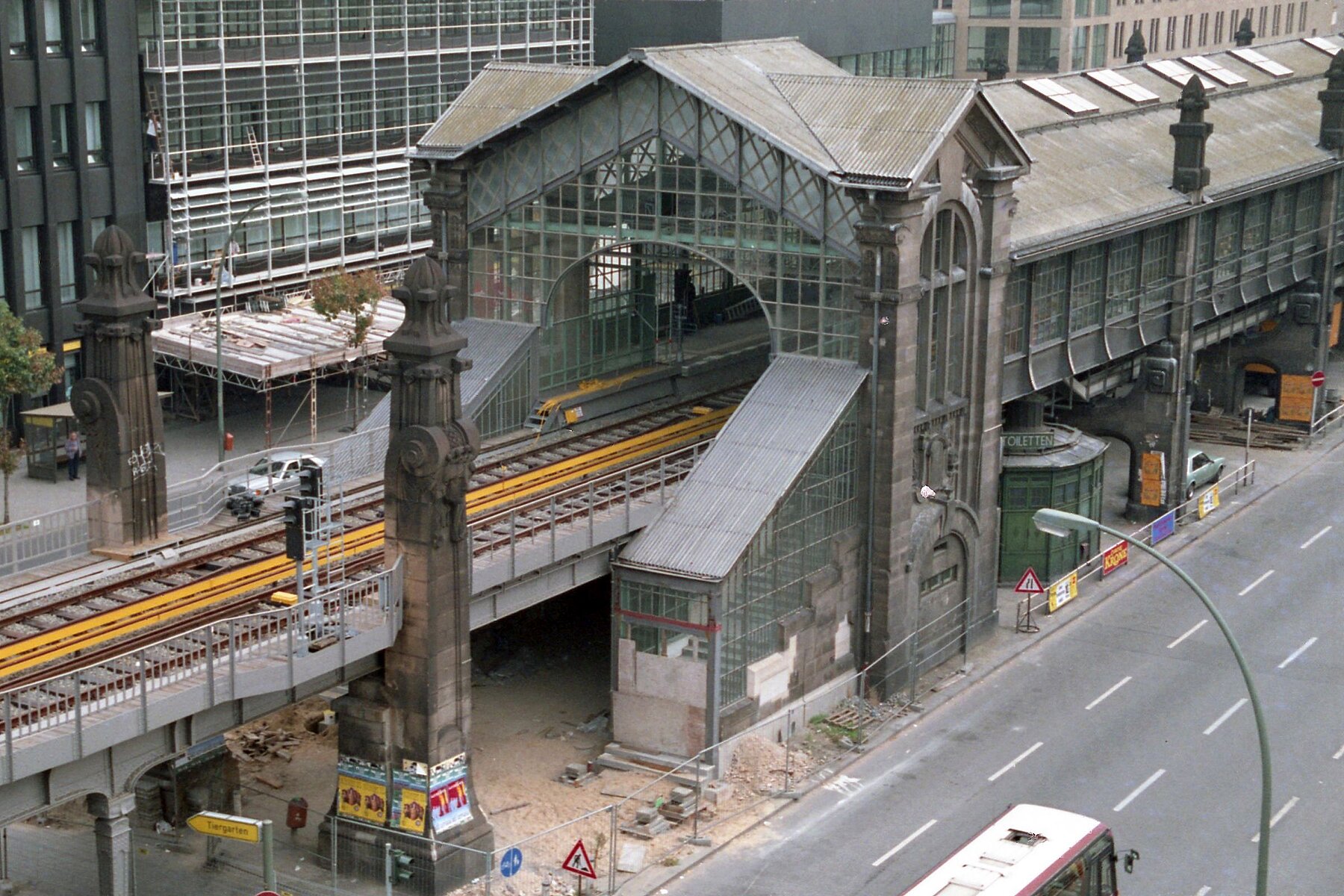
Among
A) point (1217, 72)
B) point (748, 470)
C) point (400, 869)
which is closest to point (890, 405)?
point (748, 470)

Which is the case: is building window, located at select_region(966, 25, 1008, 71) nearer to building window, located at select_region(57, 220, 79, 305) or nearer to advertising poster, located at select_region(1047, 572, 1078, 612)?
building window, located at select_region(57, 220, 79, 305)

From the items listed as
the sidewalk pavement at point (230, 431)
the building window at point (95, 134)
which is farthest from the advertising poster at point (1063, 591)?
the building window at point (95, 134)

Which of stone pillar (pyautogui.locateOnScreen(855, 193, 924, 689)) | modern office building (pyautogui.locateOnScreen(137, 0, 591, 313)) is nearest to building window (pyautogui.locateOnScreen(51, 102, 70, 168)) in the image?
modern office building (pyautogui.locateOnScreen(137, 0, 591, 313))

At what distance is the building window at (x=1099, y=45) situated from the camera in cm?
13838

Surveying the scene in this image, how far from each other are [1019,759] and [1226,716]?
654 cm

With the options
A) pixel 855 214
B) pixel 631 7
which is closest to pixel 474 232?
pixel 855 214

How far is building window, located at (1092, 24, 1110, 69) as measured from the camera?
138 meters

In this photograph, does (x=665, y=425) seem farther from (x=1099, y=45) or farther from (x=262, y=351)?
(x=1099, y=45)

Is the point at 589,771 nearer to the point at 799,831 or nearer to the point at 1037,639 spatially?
the point at 799,831

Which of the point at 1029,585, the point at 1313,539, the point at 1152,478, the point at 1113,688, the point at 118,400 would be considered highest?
the point at 118,400

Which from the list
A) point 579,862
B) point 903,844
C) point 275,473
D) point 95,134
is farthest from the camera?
point 95,134

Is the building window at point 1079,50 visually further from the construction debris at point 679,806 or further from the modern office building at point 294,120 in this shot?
the construction debris at point 679,806

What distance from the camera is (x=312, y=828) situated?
4488 centimetres

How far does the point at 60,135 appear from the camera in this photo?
69562 mm
